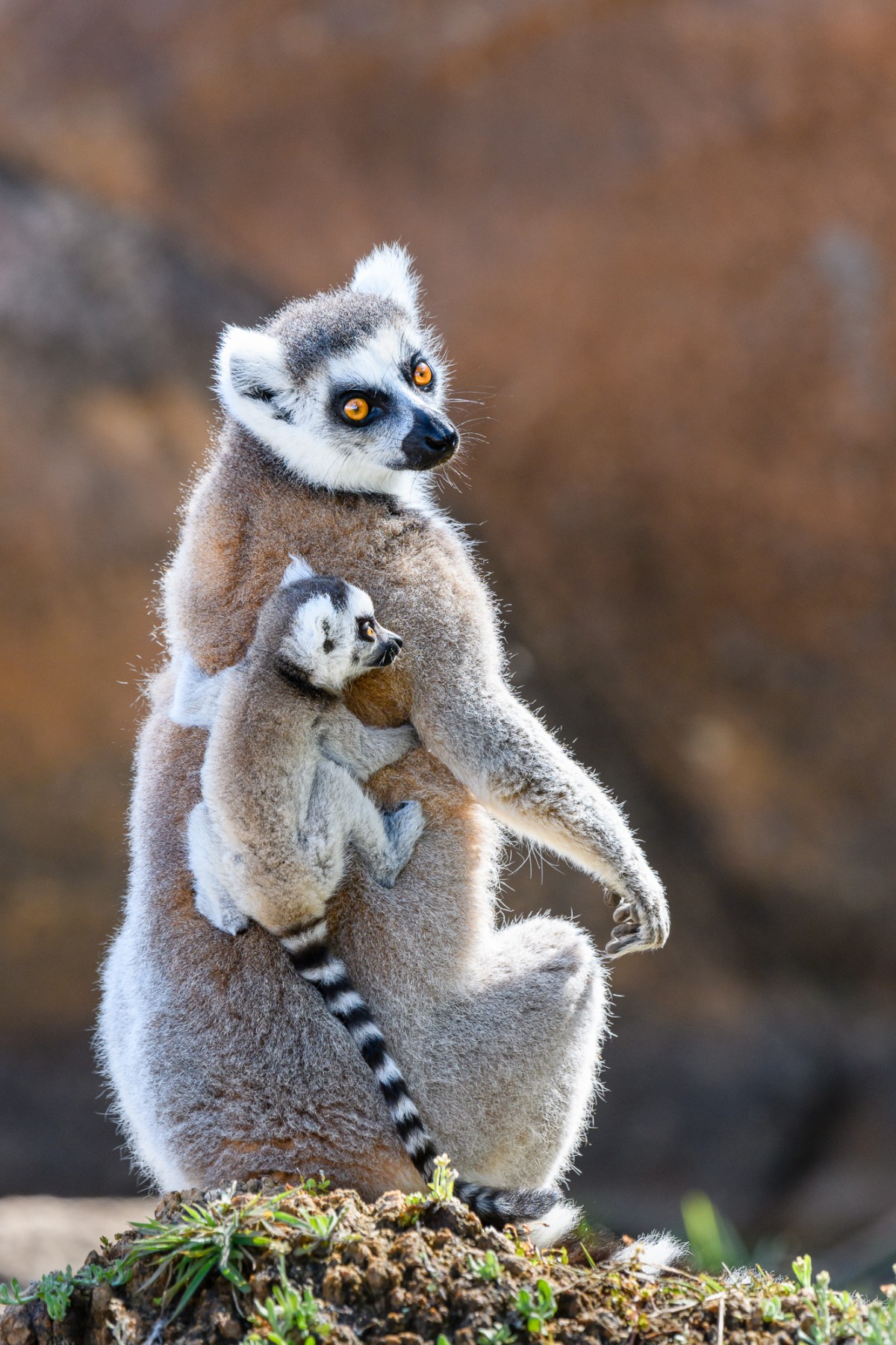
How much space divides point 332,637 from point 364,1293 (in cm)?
162

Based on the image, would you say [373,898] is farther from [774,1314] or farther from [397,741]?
[774,1314]

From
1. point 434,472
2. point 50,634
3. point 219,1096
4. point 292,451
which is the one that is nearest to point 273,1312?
point 219,1096

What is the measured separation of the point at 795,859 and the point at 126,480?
20.0 feet

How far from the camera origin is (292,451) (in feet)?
13.1

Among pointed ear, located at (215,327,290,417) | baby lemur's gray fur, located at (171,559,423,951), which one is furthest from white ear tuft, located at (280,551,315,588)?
pointed ear, located at (215,327,290,417)

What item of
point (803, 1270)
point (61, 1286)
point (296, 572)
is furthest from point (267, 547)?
point (803, 1270)

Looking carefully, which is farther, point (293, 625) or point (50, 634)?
point (50, 634)

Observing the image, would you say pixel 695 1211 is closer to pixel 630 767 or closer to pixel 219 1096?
pixel 219 1096

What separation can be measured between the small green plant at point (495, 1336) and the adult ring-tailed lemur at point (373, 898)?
2.41ft

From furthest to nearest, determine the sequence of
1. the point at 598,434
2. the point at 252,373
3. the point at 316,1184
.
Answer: the point at 598,434, the point at 252,373, the point at 316,1184

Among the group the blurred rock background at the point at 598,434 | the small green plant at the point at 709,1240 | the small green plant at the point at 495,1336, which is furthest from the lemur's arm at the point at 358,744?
the blurred rock background at the point at 598,434

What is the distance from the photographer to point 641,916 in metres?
3.76

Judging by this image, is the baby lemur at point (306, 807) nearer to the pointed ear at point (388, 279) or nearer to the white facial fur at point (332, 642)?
the white facial fur at point (332, 642)

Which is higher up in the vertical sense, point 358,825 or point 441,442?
point 441,442
